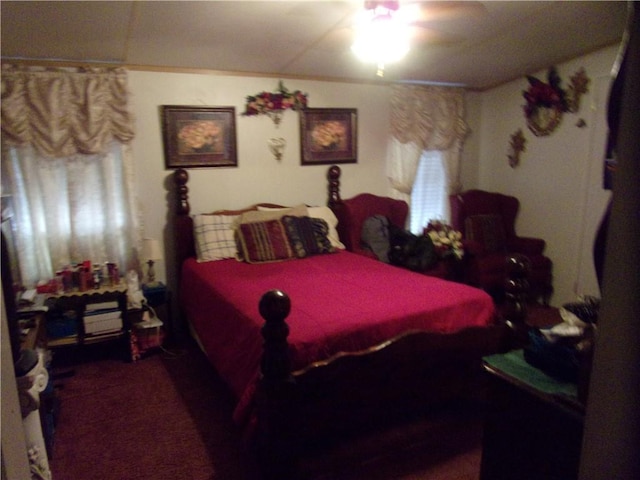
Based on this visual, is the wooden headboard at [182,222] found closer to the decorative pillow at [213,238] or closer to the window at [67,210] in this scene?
the decorative pillow at [213,238]

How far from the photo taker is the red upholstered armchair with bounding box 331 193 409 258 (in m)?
3.81

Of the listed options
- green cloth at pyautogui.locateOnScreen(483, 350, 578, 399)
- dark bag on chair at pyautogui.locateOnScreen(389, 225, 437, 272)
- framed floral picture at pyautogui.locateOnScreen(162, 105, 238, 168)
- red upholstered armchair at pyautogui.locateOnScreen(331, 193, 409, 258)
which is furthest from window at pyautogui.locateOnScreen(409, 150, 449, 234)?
green cloth at pyautogui.locateOnScreen(483, 350, 578, 399)

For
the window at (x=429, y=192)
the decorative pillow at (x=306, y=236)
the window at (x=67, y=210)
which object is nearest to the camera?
the window at (x=67, y=210)

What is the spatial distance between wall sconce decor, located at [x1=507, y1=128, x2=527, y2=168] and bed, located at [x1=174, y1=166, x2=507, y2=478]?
7.78 feet

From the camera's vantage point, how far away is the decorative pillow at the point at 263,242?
3137mm

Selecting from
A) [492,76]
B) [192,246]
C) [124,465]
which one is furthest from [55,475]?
[492,76]

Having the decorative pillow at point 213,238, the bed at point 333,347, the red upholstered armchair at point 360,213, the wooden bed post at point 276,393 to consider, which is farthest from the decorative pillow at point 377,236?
the wooden bed post at point 276,393

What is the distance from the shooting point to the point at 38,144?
114 inches

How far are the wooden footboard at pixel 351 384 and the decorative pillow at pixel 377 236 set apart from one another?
5.76 feet

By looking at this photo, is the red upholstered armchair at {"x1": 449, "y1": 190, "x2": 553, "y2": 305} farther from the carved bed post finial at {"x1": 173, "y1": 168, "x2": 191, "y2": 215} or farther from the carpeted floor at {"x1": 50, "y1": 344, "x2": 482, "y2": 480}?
the carved bed post finial at {"x1": 173, "y1": 168, "x2": 191, "y2": 215}

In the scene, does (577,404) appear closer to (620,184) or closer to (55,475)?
(620,184)

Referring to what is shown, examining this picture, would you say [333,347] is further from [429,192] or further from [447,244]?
[429,192]

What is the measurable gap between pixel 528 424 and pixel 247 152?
3160 mm

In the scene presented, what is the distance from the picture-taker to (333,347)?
1768 millimetres
